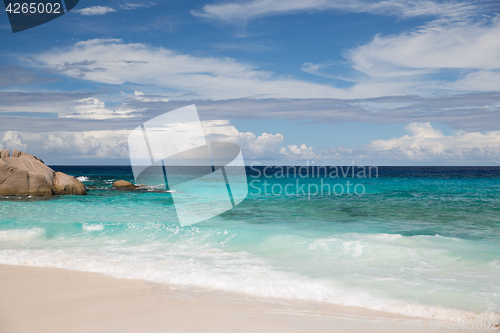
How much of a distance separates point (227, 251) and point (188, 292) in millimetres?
3086

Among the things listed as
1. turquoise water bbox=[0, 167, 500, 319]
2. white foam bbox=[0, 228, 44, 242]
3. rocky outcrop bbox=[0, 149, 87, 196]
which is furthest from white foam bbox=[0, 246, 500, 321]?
rocky outcrop bbox=[0, 149, 87, 196]

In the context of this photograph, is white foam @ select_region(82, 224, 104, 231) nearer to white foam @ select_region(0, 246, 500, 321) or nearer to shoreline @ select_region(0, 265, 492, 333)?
white foam @ select_region(0, 246, 500, 321)

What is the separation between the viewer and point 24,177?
821 inches

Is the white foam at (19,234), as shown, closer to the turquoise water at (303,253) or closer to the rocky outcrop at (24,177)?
the turquoise water at (303,253)

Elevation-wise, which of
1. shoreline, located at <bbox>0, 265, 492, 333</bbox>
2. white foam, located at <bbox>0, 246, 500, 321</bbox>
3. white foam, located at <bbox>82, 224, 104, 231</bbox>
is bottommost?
white foam, located at <bbox>82, 224, 104, 231</bbox>

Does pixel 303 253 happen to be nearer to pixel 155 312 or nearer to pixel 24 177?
pixel 155 312

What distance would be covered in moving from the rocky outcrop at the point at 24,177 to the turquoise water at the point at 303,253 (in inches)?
261

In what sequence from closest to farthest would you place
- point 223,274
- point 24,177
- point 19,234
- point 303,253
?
point 223,274, point 303,253, point 19,234, point 24,177

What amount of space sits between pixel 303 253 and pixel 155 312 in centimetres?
458

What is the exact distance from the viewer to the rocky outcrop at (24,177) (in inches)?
811

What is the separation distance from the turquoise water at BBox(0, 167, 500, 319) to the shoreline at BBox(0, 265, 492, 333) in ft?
1.39

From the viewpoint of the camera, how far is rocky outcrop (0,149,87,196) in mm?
20594

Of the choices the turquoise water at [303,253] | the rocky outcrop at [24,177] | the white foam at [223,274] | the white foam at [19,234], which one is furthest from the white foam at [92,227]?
the rocky outcrop at [24,177]

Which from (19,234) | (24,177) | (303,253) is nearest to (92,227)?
(19,234)
